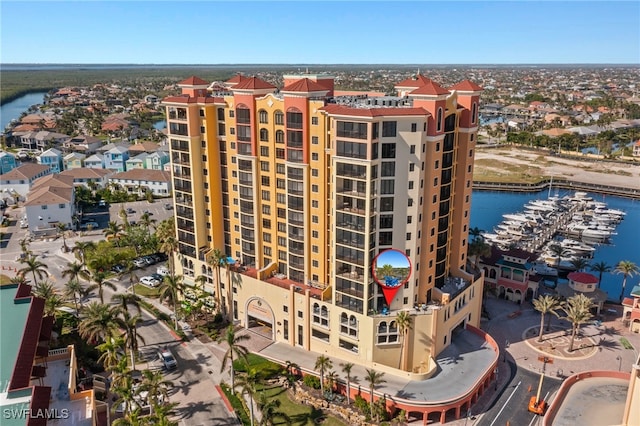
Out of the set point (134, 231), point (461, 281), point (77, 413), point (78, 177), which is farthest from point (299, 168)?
point (78, 177)

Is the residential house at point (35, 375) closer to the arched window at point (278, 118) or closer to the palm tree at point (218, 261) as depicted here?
the palm tree at point (218, 261)

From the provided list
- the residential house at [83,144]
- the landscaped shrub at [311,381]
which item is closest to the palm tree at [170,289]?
the landscaped shrub at [311,381]

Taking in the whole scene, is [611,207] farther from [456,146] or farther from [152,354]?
[152,354]

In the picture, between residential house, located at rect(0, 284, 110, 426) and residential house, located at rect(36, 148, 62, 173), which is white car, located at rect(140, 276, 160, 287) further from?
residential house, located at rect(36, 148, 62, 173)

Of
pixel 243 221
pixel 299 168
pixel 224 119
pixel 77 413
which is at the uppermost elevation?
pixel 224 119

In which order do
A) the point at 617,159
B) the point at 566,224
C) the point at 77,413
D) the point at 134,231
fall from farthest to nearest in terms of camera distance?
the point at 617,159 < the point at 566,224 < the point at 134,231 < the point at 77,413

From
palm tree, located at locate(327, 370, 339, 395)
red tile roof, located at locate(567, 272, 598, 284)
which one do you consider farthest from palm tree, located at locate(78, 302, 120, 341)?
red tile roof, located at locate(567, 272, 598, 284)
